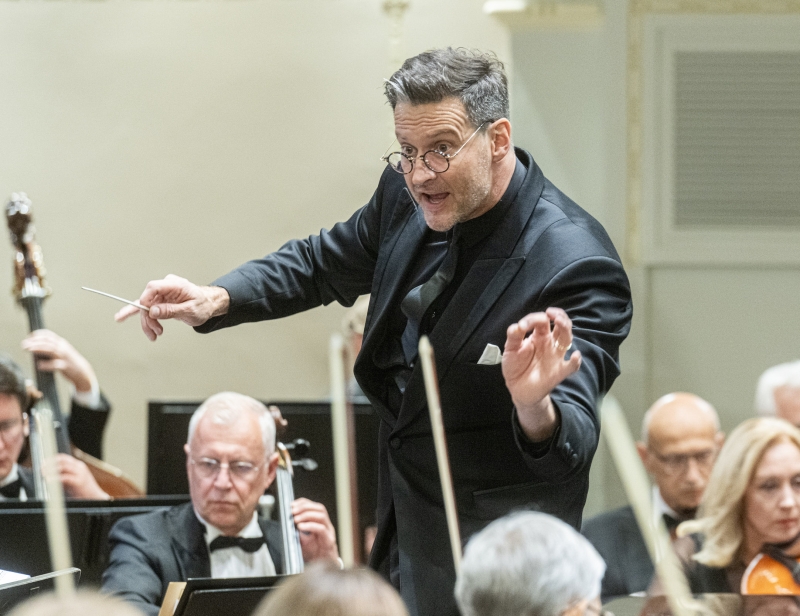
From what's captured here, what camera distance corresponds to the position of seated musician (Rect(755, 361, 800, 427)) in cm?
358

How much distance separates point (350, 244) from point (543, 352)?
76 cm

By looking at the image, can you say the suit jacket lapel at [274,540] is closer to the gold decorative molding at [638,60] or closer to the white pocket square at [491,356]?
the white pocket square at [491,356]

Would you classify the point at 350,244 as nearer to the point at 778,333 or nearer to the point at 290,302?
the point at 290,302

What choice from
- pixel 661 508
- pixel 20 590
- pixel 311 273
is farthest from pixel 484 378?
pixel 661 508

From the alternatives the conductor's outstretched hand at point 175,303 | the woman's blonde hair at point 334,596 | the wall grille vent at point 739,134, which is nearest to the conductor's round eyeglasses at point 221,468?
the conductor's outstretched hand at point 175,303

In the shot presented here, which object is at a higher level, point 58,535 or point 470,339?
point 470,339

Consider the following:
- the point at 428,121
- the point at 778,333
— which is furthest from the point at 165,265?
the point at 428,121

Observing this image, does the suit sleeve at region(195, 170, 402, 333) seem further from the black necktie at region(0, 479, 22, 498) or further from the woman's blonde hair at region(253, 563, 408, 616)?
the black necktie at region(0, 479, 22, 498)

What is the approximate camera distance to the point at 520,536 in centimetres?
143

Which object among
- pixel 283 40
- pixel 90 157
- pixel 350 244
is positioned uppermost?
pixel 283 40

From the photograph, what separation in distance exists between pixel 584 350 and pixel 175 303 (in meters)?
0.77

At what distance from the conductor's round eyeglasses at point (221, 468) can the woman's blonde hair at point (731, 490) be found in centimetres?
117

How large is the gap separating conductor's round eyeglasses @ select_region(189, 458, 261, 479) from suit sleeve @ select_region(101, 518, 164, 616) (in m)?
0.25

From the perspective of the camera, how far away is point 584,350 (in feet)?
6.40
